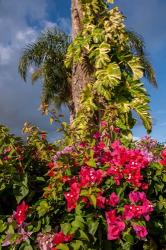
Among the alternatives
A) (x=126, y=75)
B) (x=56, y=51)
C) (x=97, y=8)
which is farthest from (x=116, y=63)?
(x=56, y=51)

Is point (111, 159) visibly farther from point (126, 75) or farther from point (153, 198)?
point (126, 75)

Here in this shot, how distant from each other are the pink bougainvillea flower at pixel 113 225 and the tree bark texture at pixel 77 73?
6293 millimetres

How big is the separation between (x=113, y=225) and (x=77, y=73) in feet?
21.9

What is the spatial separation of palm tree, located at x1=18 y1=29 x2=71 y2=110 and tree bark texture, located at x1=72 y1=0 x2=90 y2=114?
33.9 ft

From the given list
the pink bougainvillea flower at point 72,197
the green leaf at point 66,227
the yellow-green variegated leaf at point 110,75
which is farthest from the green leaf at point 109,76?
the green leaf at point 66,227

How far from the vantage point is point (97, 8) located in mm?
10070

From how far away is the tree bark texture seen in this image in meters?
9.91

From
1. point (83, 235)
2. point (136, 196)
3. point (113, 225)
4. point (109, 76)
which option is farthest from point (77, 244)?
point (109, 76)

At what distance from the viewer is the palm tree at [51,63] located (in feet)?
68.3

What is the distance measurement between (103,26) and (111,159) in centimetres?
624

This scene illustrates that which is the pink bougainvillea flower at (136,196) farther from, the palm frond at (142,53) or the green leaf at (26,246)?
the palm frond at (142,53)

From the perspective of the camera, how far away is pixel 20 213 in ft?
11.7

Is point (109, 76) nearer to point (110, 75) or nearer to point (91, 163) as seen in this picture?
point (110, 75)

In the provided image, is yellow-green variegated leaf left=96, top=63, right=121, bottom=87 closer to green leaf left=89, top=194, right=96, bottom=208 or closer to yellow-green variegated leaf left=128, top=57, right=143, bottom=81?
yellow-green variegated leaf left=128, top=57, right=143, bottom=81
